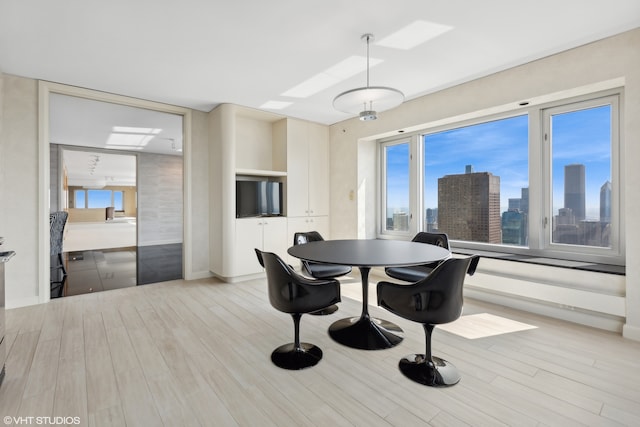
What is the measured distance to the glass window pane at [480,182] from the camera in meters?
3.74

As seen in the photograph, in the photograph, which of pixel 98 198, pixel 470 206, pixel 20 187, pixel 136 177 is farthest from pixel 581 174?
pixel 98 198

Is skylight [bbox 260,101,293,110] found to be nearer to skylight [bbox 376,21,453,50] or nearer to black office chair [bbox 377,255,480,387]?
skylight [bbox 376,21,453,50]

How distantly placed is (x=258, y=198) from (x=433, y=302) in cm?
356

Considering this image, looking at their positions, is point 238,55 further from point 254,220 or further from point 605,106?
point 605,106

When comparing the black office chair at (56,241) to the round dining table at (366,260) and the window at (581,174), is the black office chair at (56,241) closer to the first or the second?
the round dining table at (366,260)

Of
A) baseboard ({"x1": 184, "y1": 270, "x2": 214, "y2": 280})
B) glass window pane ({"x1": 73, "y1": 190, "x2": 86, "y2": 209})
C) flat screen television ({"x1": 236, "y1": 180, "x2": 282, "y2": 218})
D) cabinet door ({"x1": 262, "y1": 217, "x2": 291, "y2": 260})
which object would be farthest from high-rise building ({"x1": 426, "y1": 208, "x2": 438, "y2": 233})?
glass window pane ({"x1": 73, "y1": 190, "x2": 86, "y2": 209})

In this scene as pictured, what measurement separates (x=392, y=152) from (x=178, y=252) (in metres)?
5.45

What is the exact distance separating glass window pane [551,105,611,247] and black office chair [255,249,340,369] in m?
2.87

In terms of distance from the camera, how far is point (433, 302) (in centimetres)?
Answer: 193

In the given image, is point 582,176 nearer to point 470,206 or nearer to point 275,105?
point 470,206

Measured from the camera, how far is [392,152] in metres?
5.27

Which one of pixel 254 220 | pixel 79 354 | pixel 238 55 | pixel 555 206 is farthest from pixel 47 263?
pixel 555 206

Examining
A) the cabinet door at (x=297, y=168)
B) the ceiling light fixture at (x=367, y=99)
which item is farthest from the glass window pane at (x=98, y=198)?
the ceiling light fixture at (x=367, y=99)

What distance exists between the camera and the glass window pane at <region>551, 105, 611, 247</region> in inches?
123
